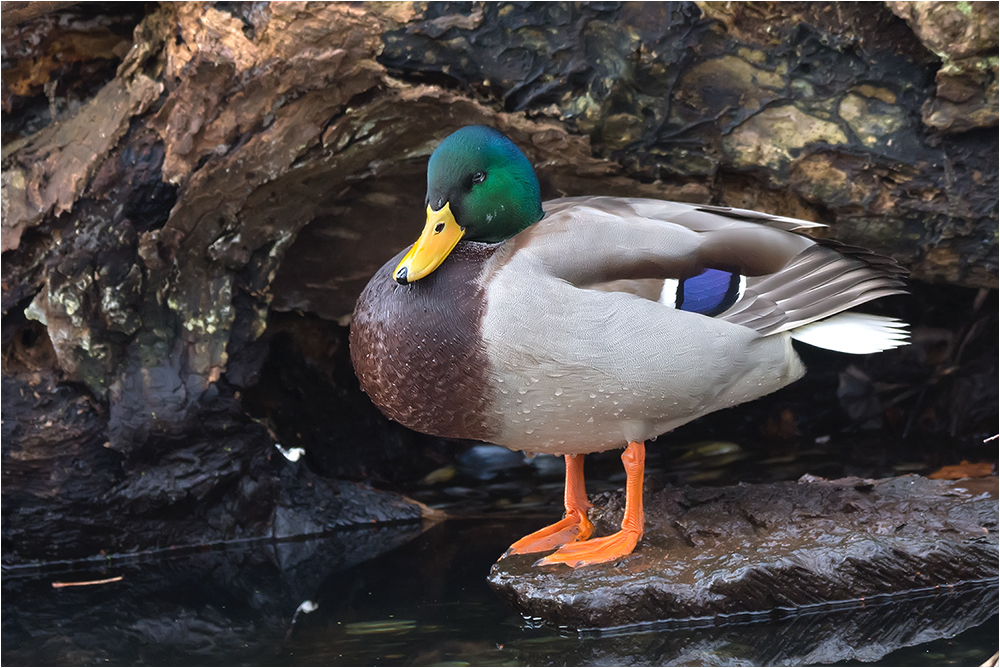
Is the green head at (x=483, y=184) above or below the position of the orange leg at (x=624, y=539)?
above

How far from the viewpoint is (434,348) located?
2.79m

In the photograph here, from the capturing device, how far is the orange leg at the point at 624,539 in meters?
3.07

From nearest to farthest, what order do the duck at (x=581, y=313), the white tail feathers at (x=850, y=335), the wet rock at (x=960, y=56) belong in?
the duck at (x=581, y=313), the white tail feathers at (x=850, y=335), the wet rock at (x=960, y=56)

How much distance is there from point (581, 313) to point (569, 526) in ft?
3.17

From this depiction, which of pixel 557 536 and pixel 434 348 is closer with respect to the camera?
pixel 434 348

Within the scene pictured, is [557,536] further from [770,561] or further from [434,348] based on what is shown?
[434,348]

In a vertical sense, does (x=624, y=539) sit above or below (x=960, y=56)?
below

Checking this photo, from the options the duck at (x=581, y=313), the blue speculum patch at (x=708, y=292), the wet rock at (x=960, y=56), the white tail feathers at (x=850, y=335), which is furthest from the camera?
the wet rock at (x=960, y=56)

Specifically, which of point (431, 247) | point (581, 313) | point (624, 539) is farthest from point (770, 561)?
point (431, 247)

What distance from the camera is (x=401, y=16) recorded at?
11.2 ft

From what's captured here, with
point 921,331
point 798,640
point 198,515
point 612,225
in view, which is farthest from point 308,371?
point 921,331

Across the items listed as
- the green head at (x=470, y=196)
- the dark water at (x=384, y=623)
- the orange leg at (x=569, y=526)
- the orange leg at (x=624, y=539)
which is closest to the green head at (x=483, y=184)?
the green head at (x=470, y=196)

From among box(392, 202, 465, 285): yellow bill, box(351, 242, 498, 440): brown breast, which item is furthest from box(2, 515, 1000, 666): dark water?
box(392, 202, 465, 285): yellow bill

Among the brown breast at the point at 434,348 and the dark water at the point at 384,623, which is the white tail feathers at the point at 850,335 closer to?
the dark water at the point at 384,623
